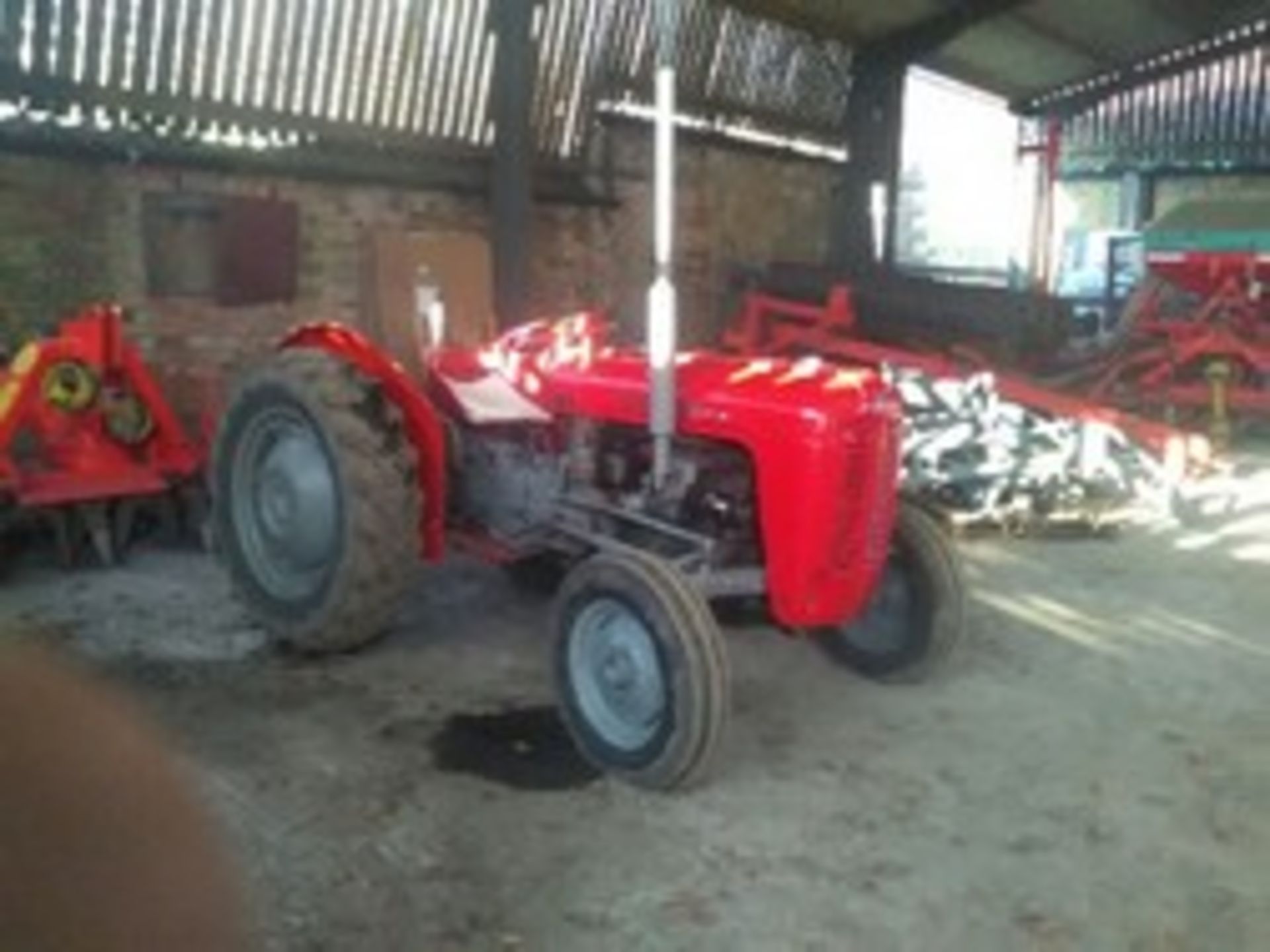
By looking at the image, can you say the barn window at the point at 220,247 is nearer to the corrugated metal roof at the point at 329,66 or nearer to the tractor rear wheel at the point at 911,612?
the corrugated metal roof at the point at 329,66

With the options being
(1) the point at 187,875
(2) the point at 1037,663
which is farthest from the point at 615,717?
(2) the point at 1037,663

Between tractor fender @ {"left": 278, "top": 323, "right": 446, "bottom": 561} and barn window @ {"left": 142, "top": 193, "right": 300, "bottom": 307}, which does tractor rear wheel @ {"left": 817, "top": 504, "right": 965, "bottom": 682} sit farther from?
barn window @ {"left": 142, "top": 193, "right": 300, "bottom": 307}

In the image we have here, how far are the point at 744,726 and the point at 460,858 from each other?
1120 millimetres

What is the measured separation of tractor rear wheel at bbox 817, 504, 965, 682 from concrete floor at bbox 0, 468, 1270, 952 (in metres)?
0.10

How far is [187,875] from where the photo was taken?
2840 mm

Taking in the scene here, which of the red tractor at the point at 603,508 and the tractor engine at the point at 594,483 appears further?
the tractor engine at the point at 594,483

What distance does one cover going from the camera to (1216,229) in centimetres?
1109

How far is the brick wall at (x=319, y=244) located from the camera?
5.84 meters

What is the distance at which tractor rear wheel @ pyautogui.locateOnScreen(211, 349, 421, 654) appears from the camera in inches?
158

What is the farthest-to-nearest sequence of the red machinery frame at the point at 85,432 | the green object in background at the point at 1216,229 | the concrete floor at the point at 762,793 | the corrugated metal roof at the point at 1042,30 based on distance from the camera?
the corrugated metal roof at the point at 1042,30 < the green object in background at the point at 1216,229 < the red machinery frame at the point at 85,432 < the concrete floor at the point at 762,793

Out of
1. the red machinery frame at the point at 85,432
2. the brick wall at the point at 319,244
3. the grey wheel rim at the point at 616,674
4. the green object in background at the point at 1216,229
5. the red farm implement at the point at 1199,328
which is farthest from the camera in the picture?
the green object in background at the point at 1216,229

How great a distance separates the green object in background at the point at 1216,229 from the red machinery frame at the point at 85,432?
8.59m

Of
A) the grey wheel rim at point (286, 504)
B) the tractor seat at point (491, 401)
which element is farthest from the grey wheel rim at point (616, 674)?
the grey wheel rim at point (286, 504)

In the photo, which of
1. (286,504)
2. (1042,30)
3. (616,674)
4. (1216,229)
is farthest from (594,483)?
(1042,30)
